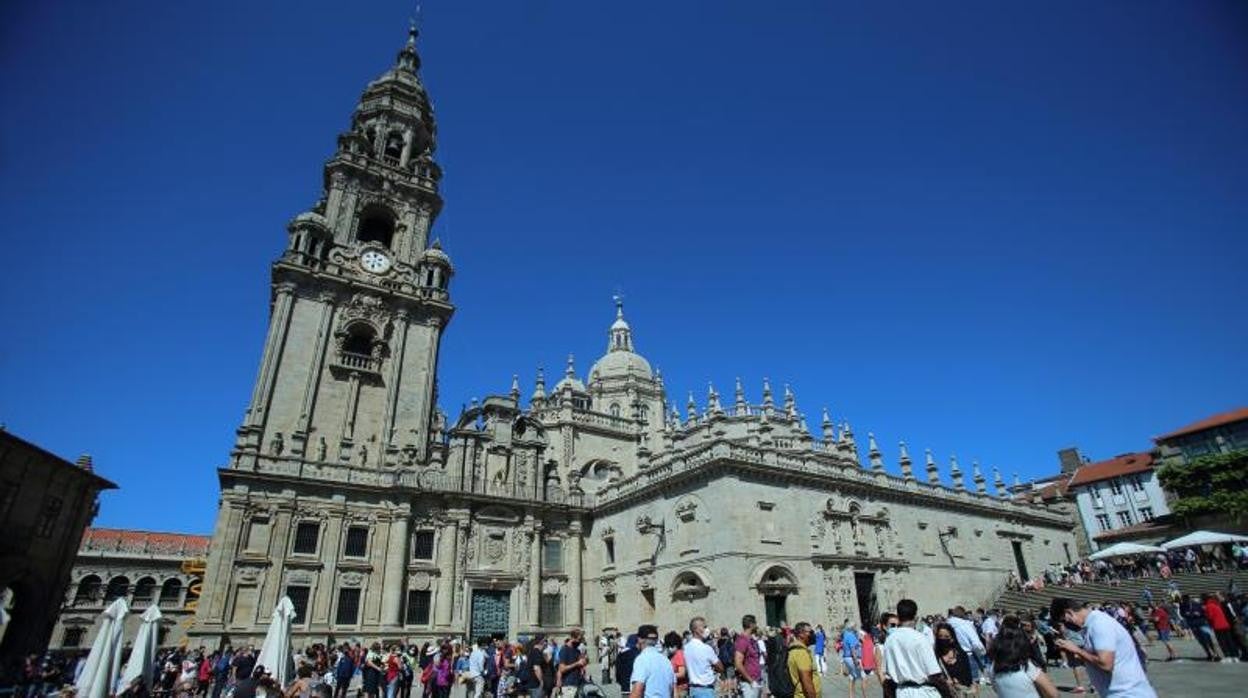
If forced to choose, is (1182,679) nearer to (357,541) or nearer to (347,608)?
(347,608)

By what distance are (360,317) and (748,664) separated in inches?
1149

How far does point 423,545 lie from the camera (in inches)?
1205

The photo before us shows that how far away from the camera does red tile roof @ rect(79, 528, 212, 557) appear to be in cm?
4834

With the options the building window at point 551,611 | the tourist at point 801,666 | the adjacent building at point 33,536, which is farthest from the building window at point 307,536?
the tourist at point 801,666

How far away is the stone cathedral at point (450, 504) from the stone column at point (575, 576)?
12 centimetres

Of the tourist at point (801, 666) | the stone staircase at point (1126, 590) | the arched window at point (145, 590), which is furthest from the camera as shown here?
the arched window at point (145, 590)

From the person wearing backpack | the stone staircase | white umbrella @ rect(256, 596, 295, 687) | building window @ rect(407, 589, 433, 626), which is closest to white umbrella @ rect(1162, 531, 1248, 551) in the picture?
the stone staircase

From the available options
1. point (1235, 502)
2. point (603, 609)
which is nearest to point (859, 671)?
point (603, 609)

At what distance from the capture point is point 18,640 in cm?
2430

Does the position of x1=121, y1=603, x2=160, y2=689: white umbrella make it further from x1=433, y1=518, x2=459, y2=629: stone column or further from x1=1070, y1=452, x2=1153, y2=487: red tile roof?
x1=1070, y1=452, x2=1153, y2=487: red tile roof

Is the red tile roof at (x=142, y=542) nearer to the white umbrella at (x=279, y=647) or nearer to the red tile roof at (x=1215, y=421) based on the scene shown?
the white umbrella at (x=279, y=647)

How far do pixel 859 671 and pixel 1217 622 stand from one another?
8611mm

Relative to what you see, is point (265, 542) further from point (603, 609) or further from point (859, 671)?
point (859, 671)

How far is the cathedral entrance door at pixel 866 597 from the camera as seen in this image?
97.5 feet
